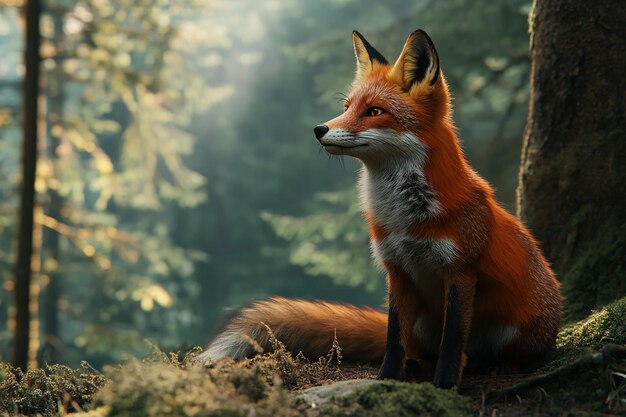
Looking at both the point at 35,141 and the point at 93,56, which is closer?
the point at 35,141

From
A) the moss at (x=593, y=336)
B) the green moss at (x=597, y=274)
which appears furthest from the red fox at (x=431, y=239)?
the green moss at (x=597, y=274)

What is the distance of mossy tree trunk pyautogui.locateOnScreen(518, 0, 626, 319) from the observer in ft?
15.8

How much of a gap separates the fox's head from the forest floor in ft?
4.04

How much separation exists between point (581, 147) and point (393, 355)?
91.4 inches

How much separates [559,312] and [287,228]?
10.4 meters

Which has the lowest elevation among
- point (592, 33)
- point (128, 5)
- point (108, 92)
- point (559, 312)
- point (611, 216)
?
point (559, 312)

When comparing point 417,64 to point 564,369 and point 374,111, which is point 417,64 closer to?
point 374,111

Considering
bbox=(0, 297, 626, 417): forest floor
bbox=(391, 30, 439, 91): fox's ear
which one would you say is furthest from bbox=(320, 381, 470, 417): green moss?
bbox=(391, 30, 439, 91): fox's ear

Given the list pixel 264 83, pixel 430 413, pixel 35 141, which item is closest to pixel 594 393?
pixel 430 413

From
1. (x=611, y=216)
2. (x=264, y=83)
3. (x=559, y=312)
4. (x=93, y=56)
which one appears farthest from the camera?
(x=264, y=83)

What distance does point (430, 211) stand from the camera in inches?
142

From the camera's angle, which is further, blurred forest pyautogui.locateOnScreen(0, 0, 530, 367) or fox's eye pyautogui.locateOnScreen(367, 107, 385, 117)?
blurred forest pyautogui.locateOnScreen(0, 0, 530, 367)

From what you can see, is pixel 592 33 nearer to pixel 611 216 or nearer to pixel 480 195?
pixel 611 216

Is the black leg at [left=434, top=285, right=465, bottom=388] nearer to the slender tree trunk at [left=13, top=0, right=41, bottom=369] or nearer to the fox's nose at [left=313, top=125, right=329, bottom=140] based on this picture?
the fox's nose at [left=313, top=125, right=329, bottom=140]
